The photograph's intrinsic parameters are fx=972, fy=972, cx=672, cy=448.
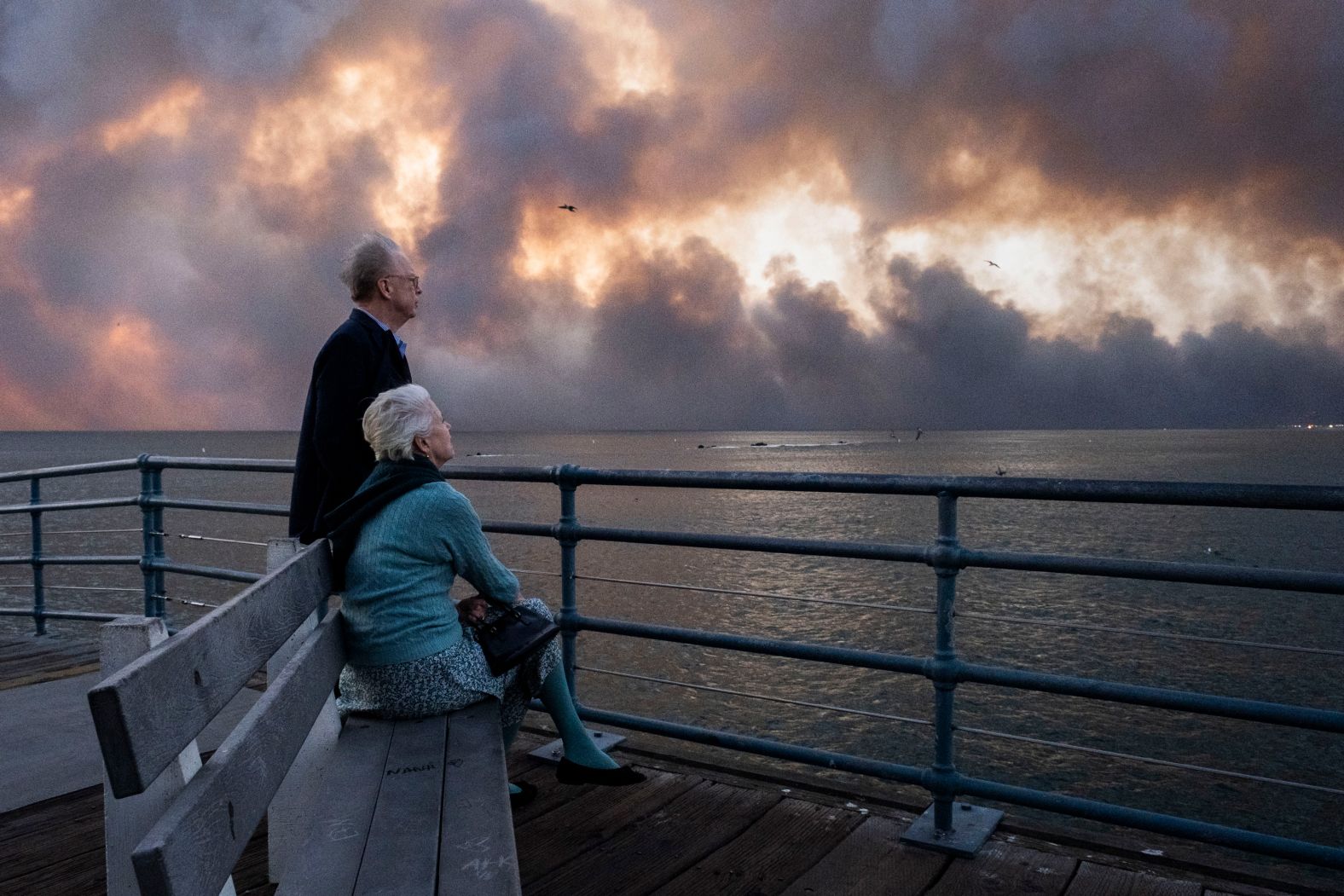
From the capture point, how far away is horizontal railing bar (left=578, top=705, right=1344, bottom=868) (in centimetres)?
277

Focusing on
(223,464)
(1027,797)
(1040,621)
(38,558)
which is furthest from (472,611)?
(38,558)

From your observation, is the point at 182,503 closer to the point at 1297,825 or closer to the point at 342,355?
the point at 342,355

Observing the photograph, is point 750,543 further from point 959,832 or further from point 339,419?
A: point 339,419

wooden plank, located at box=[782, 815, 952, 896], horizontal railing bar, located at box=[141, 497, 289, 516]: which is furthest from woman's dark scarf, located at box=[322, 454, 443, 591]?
horizontal railing bar, located at box=[141, 497, 289, 516]

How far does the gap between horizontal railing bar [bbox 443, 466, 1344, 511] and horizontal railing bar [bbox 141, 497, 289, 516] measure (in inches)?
52.9

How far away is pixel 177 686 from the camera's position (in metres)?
1.32

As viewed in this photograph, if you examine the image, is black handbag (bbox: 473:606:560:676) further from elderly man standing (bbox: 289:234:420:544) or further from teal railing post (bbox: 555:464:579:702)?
teal railing post (bbox: 555:464:579:702)

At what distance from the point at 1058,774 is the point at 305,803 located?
38.8 ft

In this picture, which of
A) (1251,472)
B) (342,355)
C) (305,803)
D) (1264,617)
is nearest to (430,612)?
(305,803)

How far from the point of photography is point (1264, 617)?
25.1 meters

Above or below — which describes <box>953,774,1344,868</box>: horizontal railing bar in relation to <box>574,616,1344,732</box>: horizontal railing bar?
below

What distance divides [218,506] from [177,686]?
470cm

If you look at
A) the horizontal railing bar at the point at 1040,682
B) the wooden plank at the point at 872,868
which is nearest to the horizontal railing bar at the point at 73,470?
the horizontal railing bar at the point at 1040,682

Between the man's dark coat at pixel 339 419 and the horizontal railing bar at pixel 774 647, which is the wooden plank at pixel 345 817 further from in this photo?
the horizontal railing bar at pixel 774 647
